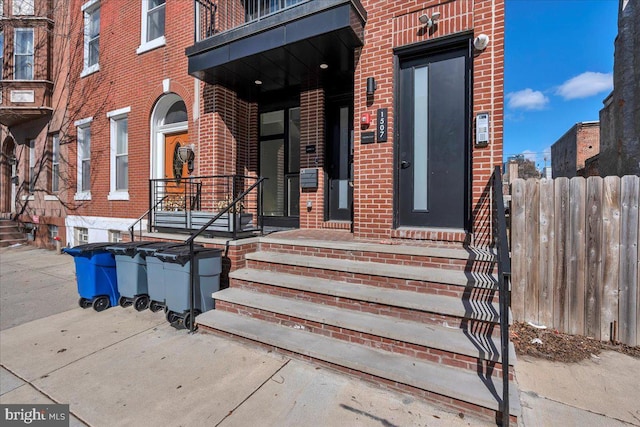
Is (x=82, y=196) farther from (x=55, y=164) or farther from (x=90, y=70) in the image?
(x=90, y=70)

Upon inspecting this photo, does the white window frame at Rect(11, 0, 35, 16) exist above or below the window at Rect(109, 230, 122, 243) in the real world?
above

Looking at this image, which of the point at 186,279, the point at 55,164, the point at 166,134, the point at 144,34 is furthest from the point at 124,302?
the point at 55,164

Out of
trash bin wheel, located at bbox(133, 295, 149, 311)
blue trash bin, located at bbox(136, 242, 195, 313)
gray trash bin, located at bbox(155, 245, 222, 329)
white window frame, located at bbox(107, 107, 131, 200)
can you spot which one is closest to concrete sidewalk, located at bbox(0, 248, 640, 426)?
gray trash bin, located at bbox(155, 245, 222, 329)

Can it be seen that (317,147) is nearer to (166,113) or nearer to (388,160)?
(388,160)

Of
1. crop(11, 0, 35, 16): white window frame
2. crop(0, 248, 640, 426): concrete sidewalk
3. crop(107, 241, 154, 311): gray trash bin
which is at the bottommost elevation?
crop(0, 248, 640, 426): concrete sidewalk

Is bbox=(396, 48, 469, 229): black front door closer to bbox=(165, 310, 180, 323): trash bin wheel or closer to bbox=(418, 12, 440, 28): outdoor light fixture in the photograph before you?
bbox=(418, 12, 440, 28): outdoor light fixture

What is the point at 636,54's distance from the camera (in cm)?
649

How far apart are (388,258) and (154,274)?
3.11 meters

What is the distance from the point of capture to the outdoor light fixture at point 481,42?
11.9 feet

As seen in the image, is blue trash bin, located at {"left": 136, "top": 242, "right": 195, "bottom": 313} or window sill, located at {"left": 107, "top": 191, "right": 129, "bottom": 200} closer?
blue trash bin, located at {"left": 136, "top": 242, "right": 195, "bottom": 313}

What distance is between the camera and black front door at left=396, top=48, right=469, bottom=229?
3979mm

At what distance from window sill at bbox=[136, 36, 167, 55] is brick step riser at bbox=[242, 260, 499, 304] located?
244 inches

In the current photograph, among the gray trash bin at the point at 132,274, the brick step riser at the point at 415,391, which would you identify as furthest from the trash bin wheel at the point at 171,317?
the brick step riser at the point at 415,391

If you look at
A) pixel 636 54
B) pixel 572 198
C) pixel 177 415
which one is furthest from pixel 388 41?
pixel 636 54
